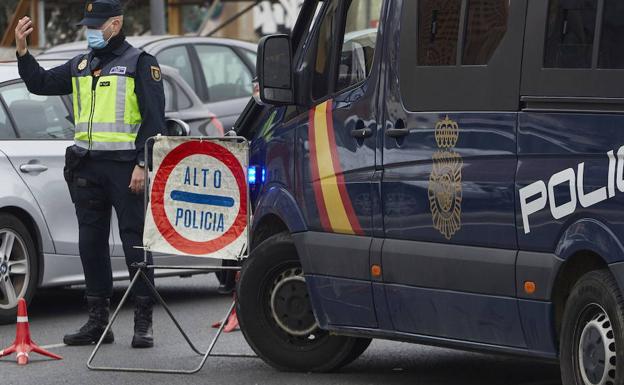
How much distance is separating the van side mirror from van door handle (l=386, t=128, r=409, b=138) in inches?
35.6

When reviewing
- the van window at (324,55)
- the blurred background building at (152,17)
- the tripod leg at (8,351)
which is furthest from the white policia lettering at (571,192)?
the blurred background building at (152,17)

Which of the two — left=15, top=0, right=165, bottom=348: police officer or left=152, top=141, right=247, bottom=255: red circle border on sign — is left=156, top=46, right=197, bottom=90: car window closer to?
left=15, top=0, right=165, bottom=348: police officer

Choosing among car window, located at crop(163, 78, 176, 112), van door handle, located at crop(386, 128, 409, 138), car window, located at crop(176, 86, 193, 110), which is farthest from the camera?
car window, located at crop(176, 86, 193, 110)

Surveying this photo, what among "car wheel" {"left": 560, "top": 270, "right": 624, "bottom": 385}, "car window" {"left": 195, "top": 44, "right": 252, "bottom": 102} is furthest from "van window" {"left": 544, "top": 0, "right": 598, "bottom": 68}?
"car window" {"left": 195, "top": 44, "right": 252, "bottom": 102}

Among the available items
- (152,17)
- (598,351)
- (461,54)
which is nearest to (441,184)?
(461,54)

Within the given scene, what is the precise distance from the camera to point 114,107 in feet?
30.3

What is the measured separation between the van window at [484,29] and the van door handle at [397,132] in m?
0.49

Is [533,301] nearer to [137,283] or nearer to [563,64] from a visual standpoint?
[563,64]

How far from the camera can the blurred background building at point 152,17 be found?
79.0ft

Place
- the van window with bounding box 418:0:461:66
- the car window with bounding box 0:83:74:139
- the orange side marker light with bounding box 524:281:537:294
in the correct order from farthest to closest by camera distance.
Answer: the car window with bounding box 0:83:74:139 → the van window with bounding box 418:0:461:66 → the orange side marker light with bounding box 524:281:537:294

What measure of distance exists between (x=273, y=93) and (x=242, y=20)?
29885 millimetres

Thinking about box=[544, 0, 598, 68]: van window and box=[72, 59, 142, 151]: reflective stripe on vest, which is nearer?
box=[544, 0, 598, 68]: van window

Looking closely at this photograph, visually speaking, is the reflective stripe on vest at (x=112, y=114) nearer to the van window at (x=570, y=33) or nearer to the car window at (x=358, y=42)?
the car window at (x=358, y=42)

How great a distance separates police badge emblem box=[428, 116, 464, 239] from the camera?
7.01 meters
